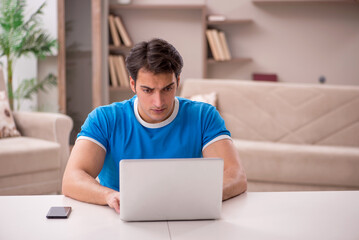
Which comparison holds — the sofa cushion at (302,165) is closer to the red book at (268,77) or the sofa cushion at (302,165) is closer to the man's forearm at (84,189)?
the man's forearm at (84,189)

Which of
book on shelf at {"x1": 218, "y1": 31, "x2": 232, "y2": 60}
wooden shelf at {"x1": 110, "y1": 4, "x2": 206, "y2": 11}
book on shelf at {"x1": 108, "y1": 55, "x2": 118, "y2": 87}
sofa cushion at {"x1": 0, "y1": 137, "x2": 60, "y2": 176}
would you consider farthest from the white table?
wooden shelf at {"x1": 110, "y1": 4, "x2": 206, "y2": 11}

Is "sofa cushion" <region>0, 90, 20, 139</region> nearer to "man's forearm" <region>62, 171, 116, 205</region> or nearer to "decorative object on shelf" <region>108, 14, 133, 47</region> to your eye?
"decorative object on shelf" <region>108, 14, 133, 47</region>

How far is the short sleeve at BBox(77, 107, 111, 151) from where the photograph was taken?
1.63 meters

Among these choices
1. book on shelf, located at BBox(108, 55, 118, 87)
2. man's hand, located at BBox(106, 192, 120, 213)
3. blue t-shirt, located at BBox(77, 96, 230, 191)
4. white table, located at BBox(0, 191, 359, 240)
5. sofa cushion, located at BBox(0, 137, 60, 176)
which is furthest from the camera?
book on shelf, located at BBox(108, 55, 118, 87)

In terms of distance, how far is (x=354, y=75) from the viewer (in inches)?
204

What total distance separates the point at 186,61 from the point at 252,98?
182 centimetres

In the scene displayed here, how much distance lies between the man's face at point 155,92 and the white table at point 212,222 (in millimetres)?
415

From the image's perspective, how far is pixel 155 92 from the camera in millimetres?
1597

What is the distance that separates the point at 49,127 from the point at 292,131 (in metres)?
1.81

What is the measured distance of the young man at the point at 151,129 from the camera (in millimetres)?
1578

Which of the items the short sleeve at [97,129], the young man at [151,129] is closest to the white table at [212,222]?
the young man at [151,129]

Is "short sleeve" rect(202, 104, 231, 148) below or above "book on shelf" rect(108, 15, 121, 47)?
below

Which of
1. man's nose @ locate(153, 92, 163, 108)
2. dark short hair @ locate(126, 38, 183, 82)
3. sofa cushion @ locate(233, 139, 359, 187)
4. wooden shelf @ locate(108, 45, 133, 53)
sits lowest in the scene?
sofa cushion @ locate(233, 139, 359, 187)

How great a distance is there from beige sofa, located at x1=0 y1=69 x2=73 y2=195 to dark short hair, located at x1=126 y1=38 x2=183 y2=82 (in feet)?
5.49
